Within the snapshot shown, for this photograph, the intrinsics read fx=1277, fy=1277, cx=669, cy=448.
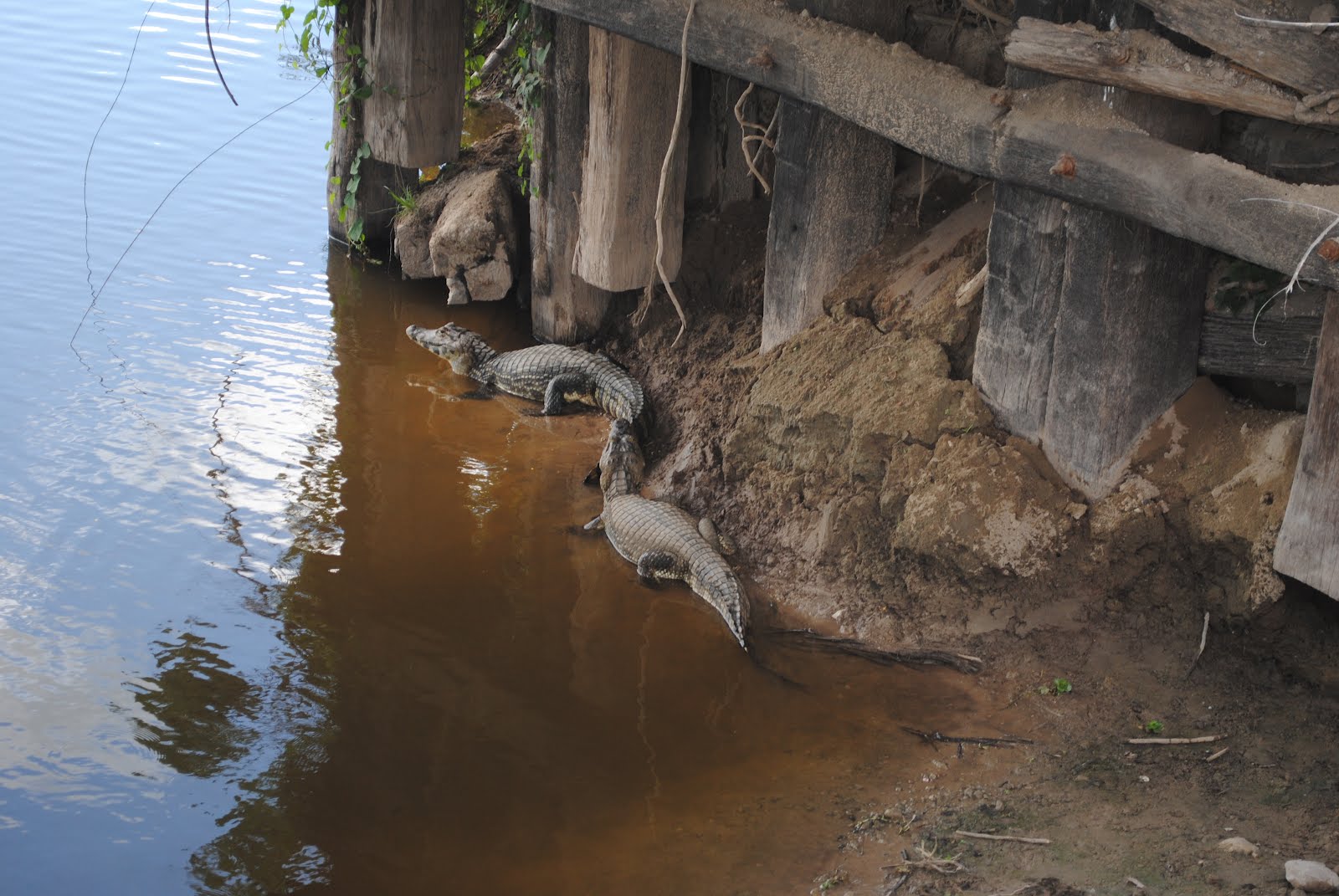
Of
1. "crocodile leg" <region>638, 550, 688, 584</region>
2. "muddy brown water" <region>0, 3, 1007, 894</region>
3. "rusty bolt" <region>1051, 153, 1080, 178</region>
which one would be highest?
"rusty bolt" <region>1051, 153, 1080, 178</region>

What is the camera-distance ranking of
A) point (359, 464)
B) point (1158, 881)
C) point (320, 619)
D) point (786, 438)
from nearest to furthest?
point (1158, 881), point (320, 619), point (786, 438), point (359, 464)

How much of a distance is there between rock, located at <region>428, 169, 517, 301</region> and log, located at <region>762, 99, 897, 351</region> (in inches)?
103

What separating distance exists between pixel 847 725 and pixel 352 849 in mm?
1761

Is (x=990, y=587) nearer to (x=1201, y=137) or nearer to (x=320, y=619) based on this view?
(x=1201, y=137)

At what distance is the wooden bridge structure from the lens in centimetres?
380

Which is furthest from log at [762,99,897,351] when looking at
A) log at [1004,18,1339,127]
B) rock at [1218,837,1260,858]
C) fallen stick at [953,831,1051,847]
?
rock at [1218,837,1260,858]

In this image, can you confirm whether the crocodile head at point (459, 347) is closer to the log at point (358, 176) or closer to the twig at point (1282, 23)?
the log at point (358, 176)

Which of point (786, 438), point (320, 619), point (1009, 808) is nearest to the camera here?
point (1009, 808)

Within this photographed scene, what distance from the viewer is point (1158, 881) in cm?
355

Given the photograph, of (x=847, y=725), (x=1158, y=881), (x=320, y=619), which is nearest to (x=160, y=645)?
(x=320, y=619)

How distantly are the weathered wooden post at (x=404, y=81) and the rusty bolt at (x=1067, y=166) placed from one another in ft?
16.0

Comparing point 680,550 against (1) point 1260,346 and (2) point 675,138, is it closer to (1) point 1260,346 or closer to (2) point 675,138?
(2) point 675,138

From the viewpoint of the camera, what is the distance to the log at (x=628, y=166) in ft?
21.1

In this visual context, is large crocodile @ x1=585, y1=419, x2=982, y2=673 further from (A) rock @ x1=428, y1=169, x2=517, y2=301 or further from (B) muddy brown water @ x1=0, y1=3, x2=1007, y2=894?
(A) rock @ x1=428, y1=169, x2=517, y2=301
